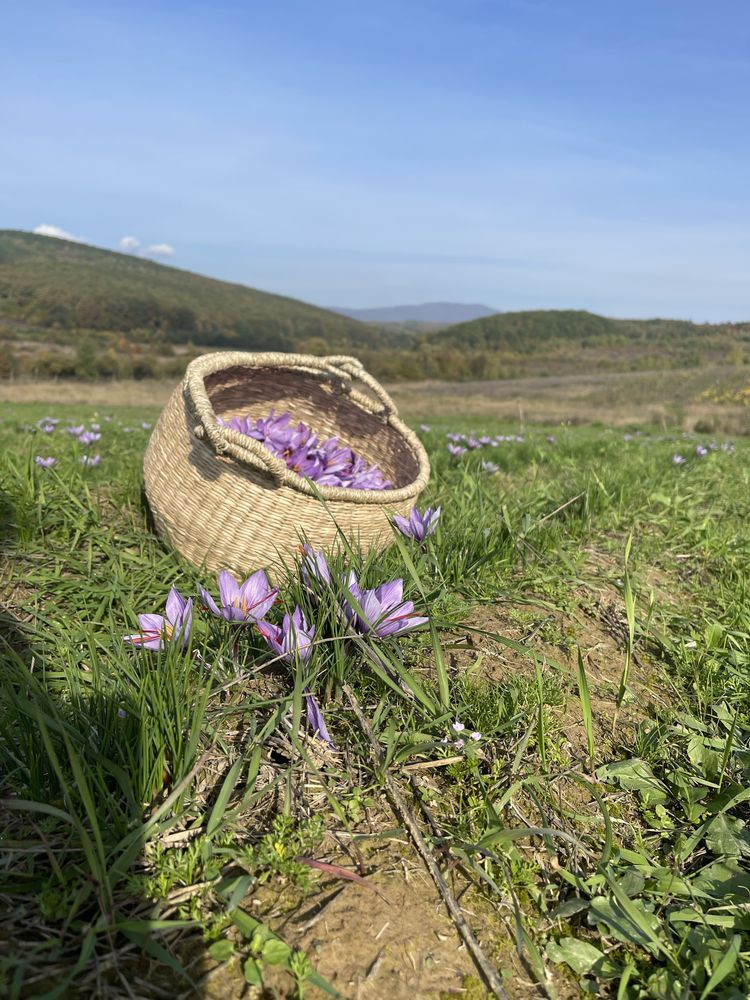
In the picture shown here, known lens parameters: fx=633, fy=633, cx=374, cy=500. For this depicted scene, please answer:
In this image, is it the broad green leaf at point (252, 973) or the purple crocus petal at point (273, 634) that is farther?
the purple crocus petal at point (273, 634)

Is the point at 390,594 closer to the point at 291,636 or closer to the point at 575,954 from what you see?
the point at 291,636

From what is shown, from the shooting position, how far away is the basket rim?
2.37m

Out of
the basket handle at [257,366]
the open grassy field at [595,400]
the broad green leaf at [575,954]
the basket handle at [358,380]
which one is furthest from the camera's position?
the open grassy field at [595,400]

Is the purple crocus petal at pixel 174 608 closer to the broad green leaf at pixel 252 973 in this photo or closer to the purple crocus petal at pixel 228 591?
the purple crocus petal at pixel 228 591

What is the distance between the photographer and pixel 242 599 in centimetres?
179

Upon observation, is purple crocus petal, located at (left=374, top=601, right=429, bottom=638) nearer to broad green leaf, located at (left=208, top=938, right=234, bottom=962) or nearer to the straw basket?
the straw basket

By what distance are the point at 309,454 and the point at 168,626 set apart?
162 cm

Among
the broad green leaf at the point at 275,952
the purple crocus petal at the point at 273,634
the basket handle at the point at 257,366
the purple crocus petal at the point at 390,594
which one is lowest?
the broad green leaf at the point at 275,952

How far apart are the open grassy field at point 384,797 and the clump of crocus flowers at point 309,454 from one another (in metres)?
0.79

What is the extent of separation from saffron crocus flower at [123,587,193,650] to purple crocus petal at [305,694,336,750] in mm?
349

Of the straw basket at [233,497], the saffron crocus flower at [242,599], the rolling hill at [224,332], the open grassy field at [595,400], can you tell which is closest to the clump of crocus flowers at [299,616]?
the saffron crocus flower at [242,599]

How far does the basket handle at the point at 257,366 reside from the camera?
237cm

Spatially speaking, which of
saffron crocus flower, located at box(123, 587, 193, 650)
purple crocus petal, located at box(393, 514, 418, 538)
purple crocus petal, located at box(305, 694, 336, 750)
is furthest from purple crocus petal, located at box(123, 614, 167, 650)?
purple crocus petal, located at box(393, 514, 418, 538)

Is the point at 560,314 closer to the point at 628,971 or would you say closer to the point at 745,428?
the point at 745,428
